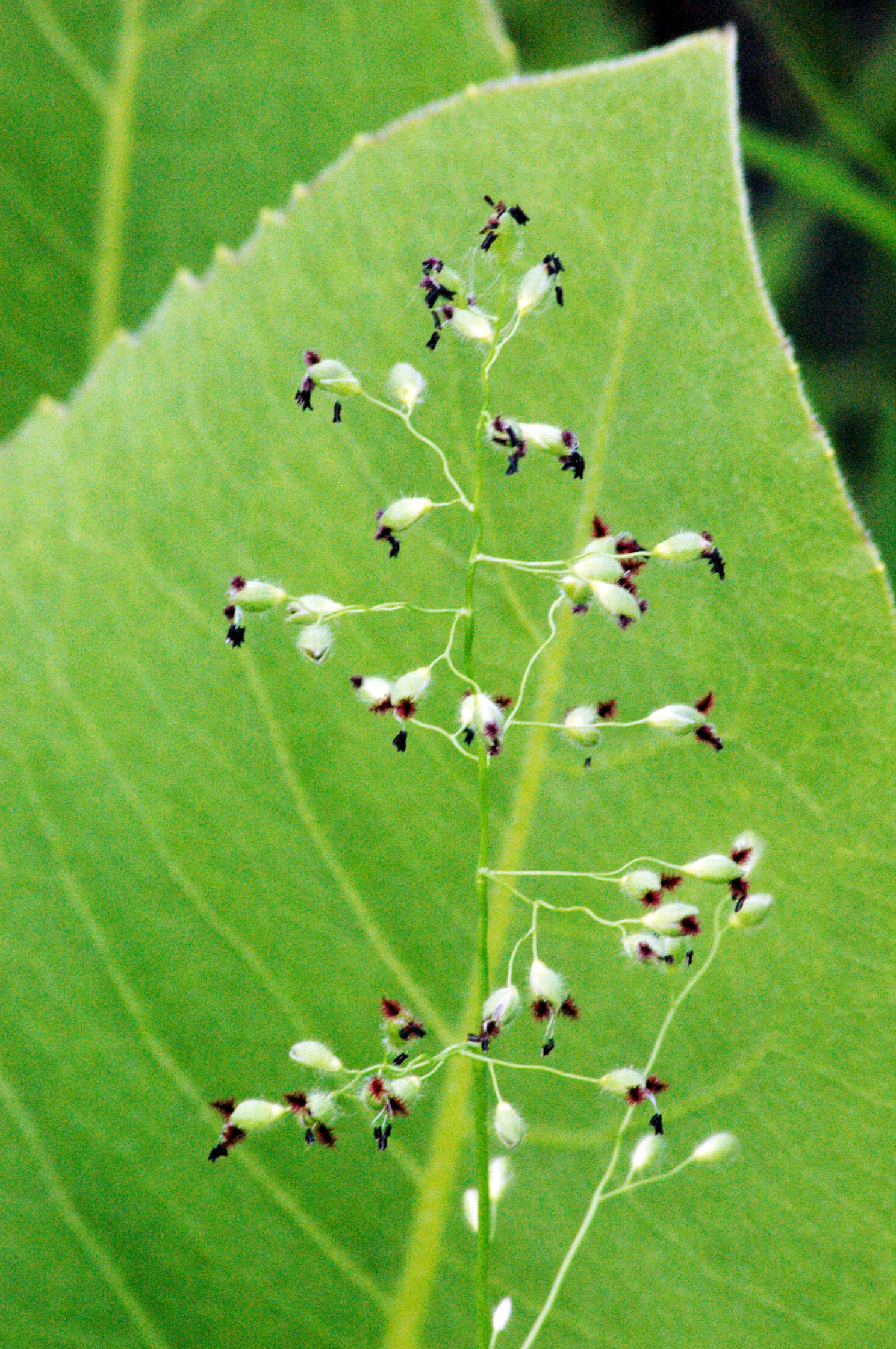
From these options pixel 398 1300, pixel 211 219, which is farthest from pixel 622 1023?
pixel 211 219

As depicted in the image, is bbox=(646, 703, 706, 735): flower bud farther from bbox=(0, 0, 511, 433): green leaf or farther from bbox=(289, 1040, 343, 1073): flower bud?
bbox=(0, 0, 511, 433): green leaf

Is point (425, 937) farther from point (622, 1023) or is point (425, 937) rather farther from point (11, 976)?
point (11, 976)

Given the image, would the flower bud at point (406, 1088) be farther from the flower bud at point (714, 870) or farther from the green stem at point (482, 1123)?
the flower bud at point (714, 870)

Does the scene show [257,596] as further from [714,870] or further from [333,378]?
[714,870]

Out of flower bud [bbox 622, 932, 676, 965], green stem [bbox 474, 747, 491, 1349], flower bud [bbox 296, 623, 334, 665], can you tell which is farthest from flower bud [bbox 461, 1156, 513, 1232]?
flower bud [bbox 296, 623, 334, 665]

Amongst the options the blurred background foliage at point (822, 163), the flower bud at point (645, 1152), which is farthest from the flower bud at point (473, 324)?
the blurred background foliage at point (822, 163)

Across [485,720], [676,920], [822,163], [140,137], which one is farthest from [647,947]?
[822,163]
